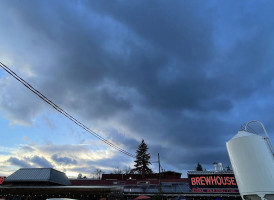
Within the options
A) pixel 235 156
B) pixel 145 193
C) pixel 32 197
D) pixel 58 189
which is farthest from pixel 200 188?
pixel 32 197

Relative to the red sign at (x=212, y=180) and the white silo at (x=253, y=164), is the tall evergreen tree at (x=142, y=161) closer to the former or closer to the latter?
the red sign at (x=212, y=180)

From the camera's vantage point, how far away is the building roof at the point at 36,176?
1329 inches

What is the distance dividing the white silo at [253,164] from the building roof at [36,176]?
30989 mm

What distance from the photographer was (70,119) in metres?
15.1

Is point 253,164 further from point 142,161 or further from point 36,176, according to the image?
point 142,161

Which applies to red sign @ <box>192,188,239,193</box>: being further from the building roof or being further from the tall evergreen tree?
the tall evergreen tree

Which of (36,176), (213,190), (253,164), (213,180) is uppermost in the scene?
(36,176)

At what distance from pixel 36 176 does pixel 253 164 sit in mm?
34598

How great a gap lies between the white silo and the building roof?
31.0m

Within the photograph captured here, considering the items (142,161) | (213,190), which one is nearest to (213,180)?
(213,190)

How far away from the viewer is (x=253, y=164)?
12312 millimetres

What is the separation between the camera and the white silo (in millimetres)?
11688

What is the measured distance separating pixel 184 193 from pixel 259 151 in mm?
16774

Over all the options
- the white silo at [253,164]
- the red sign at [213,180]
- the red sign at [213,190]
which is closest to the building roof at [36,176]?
the red sign at [213,180]
